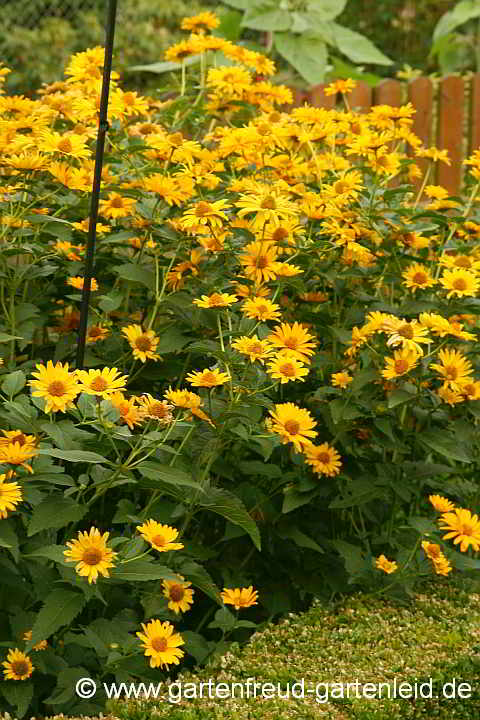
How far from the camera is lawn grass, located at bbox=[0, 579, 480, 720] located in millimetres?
2031

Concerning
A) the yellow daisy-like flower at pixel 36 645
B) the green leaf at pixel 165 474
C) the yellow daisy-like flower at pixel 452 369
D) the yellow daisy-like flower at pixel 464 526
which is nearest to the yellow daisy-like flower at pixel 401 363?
the yellow daisy-like flower at pixel 452 369

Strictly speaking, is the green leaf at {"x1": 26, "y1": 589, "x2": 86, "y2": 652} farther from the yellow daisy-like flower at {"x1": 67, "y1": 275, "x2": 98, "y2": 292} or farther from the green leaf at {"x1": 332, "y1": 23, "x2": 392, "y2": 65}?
the green leaf at {"x1": 332, "y1": 23, "x2": 392, "y2": 65}

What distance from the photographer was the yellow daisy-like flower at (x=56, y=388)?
76.5 inches

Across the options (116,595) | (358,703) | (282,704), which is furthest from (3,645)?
(358,703)

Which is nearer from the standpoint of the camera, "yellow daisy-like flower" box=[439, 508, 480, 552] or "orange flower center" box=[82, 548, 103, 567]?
"orange flower center" box=[82, 548, 103, 567]

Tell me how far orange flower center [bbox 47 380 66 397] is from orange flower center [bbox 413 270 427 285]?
108cm

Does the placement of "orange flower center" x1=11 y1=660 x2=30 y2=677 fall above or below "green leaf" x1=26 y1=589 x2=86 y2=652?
below

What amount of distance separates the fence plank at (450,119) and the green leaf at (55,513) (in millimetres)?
4647

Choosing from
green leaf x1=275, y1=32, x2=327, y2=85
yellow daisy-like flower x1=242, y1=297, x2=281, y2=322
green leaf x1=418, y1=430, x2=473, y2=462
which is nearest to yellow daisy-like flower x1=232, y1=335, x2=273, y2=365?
yellow daisy-like flower x1=242, y1=297, x2=281, y2=322

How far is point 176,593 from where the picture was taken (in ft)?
7.18

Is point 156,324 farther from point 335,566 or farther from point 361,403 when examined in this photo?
point 335,566

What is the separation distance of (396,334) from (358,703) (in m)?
0.75

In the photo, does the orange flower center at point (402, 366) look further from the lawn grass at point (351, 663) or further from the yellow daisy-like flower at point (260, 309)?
the lawn grass at point (351, 663)

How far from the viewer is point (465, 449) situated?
2777mm
